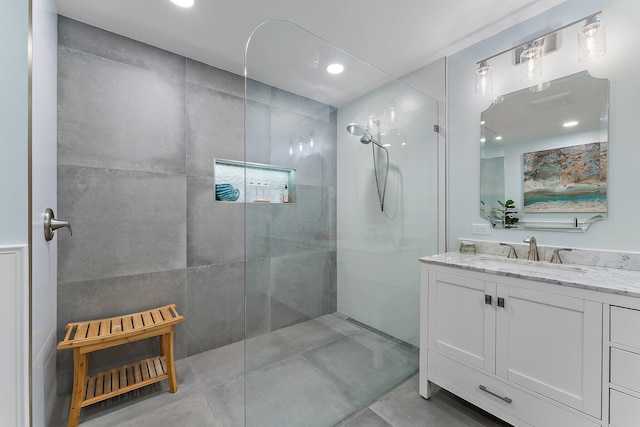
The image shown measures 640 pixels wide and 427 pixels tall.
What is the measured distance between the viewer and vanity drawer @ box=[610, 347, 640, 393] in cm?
103

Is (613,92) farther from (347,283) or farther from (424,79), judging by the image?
(347,283)

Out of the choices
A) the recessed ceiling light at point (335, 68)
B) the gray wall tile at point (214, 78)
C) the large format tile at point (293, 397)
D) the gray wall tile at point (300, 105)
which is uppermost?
the gray wall tile at point (214, 78)

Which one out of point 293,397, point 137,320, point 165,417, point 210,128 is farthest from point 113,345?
point 210,128

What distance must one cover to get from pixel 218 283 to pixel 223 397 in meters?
0.89

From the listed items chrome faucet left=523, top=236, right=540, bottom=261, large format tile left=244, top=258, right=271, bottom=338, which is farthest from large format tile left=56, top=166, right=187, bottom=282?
chrome faucet left=523, top=236, right=540, bottom=261

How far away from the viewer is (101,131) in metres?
1.84

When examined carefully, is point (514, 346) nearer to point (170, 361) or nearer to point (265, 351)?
point (265, 351)

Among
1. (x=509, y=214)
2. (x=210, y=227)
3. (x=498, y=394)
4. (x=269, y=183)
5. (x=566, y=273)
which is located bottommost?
(x=498, y=394)

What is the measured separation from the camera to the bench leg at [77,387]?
1.47 metres

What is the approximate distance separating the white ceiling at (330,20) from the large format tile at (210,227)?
107cm

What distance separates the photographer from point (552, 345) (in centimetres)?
124

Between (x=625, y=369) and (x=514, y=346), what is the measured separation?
38 cm

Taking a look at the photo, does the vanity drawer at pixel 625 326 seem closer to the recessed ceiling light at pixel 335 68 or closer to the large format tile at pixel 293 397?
the large format tile at pixel 293 397
